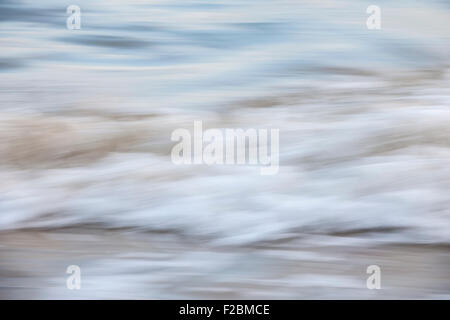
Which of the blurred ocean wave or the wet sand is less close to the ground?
the blurred ocean wave

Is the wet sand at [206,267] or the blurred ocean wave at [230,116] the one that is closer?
the wet sand at [206,267]

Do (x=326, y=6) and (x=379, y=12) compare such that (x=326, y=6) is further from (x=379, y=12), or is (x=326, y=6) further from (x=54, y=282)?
(x=54, y=282)

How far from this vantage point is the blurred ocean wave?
160cm

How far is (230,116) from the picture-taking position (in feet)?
6.67

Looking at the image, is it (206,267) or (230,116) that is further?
(230,116)

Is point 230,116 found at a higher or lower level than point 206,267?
higher

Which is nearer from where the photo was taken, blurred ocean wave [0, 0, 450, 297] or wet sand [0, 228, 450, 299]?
wet sand [0, 228, 450, 299]

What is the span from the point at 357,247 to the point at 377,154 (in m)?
0.39

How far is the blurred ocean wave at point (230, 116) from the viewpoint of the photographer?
160 cm

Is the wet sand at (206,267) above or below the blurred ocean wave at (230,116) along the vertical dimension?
below
